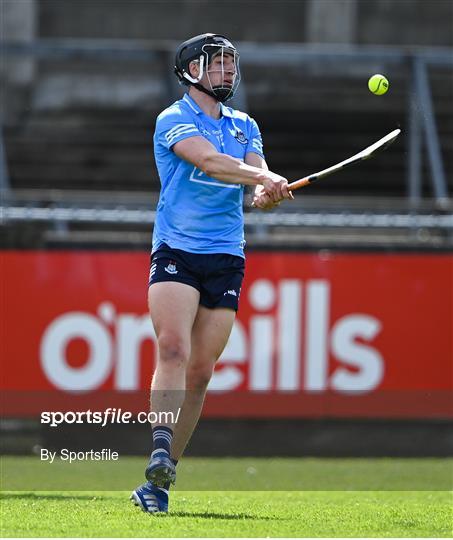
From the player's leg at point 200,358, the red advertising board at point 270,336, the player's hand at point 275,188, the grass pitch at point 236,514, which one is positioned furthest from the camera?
the red advertising board at point 270,336

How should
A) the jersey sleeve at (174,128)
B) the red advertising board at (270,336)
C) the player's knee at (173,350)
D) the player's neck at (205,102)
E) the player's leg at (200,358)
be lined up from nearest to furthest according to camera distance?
the player's knee at (173,350) → the jersey sleeve at (174,128) → the player's leg at (200,358) → the player's neck at (205,102) → the red advertising board at (270,336)

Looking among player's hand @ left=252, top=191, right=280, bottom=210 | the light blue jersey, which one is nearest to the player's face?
the light blue jersey

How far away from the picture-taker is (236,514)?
21.6 ft

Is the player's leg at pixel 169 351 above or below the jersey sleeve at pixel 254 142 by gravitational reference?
below

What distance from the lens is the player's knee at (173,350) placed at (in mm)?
6422

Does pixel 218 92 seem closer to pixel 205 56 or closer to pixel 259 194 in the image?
pixel 205 56

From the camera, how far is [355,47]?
19.7 meters

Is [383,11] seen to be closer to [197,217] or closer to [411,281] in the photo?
[411,281]

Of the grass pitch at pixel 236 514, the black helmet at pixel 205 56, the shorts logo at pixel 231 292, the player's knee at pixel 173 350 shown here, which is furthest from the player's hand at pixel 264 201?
the grass pitch at pixel 236 514

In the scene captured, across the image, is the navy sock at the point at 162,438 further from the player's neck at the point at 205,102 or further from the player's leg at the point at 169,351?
the player's neck at the point at 205,102

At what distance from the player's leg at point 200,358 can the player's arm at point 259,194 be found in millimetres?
581

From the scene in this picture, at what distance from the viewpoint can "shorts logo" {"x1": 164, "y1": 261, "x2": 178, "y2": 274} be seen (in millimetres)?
6590

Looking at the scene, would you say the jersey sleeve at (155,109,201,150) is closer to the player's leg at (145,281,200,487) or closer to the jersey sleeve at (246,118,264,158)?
the jersey sleeve at (246,118,264,158)

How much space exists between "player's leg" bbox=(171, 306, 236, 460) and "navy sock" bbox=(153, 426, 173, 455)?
1.03 ft
